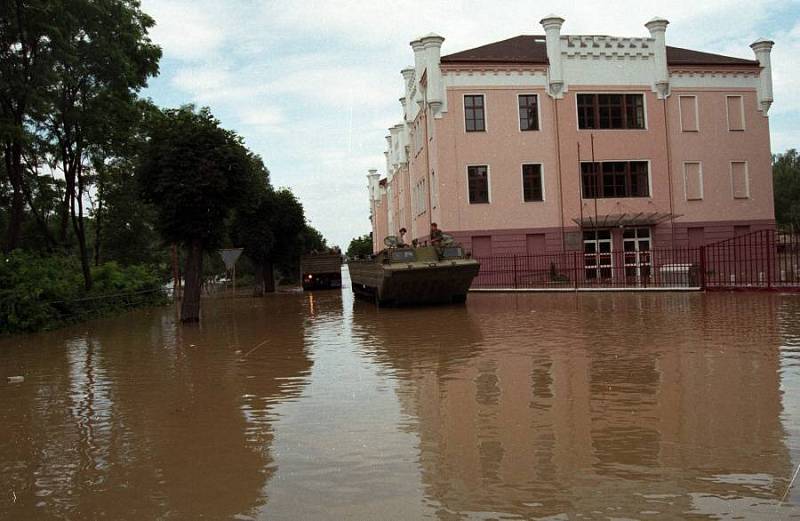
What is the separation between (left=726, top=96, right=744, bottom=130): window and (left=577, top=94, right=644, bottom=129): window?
15.2ft

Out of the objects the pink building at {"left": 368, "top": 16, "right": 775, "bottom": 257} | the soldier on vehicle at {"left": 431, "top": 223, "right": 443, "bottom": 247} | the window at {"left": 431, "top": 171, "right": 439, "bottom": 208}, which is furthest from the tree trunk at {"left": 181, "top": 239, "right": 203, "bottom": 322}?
the window at {"left": 431, "top": 171, "right": 439, "bottom": 208}

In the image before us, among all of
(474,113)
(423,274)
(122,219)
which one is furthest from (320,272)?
(423,274)

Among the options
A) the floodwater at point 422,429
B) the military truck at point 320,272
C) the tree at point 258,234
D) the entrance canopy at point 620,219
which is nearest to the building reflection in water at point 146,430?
the floodwater at point 422,429

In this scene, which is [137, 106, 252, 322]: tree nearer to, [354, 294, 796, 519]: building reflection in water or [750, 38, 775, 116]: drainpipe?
[354, 294, 796, 519]: building reflection in water

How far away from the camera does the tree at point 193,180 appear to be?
60.2ft

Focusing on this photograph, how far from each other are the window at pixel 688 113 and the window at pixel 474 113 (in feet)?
31.8

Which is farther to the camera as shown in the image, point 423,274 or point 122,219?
point 122,219

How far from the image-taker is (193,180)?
18.3m

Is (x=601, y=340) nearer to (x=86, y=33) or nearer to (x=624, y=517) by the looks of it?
(x=624, y=517)

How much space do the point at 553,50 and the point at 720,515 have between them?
3198cm

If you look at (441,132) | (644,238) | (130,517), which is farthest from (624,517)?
(644,238)

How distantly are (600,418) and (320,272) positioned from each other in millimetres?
39325

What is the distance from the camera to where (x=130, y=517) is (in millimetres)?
4121

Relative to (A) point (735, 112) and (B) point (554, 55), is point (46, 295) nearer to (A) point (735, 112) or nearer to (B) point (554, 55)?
(B) point (554, 55)
